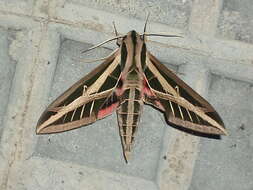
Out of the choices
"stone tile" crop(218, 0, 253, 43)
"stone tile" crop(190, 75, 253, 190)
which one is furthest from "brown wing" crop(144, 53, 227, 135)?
"stone tile" crop(218, 0, 253, 43)

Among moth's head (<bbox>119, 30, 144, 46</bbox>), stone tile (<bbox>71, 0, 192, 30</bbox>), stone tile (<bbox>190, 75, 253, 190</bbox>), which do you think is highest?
stone tile (<bbox>71, 0, 192, 30</bbox>)

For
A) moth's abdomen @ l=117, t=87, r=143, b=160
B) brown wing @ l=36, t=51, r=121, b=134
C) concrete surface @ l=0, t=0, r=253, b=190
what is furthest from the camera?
concrete surface @ l=0, t=0, r=253, b=190

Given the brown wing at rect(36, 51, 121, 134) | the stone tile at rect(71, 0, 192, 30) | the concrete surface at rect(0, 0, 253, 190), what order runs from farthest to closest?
the stone tile at rect(71, 0, 192, 30) < the concrete surface at rect(0, 0, 253, 190) < the brown wing at rect(36, 51, 121, 134)

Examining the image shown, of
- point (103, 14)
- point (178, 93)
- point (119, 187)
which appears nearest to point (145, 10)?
point (103, 14)

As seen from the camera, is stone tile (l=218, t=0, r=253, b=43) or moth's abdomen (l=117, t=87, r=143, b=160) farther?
stone tile (l=218, t=0, r=253, b=43)

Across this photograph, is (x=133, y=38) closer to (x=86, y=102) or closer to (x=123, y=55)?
(x=123, y=55)

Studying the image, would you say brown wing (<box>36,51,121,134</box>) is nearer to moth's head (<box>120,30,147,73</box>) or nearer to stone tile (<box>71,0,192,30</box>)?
moth's head (<box>120,30,147,73</box>)
